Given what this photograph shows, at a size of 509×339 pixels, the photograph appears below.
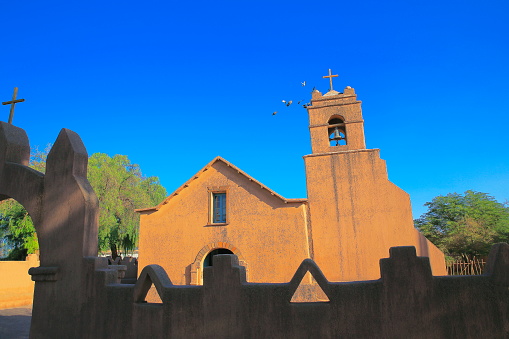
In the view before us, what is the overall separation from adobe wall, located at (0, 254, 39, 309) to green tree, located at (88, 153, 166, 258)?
9.42 metres

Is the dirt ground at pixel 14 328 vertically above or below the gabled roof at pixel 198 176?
below

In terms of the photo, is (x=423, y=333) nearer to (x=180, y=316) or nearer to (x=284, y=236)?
(x=180, y=316)

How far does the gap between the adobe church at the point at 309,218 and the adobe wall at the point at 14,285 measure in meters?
4.90

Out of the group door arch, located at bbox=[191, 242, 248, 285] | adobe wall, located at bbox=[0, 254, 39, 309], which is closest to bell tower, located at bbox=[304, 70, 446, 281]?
door arch, located at bbox=[191, 242, 248, 285]

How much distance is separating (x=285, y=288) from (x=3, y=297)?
14.0 meters

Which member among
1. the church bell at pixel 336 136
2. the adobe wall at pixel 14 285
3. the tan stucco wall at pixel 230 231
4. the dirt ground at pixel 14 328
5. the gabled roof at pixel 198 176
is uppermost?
the church bell at pixel 336 136

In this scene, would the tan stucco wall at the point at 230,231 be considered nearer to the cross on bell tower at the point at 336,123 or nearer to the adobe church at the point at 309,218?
the adobe church at the point at 309,218

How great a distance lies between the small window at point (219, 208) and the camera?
1509 cm

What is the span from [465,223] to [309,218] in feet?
44.7

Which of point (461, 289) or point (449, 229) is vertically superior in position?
point (449, 229)

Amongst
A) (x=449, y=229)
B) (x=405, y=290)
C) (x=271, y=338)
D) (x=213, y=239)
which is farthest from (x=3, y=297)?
(x=449, y=229)

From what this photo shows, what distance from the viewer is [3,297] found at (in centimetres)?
1297

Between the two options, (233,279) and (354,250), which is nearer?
(233,279)

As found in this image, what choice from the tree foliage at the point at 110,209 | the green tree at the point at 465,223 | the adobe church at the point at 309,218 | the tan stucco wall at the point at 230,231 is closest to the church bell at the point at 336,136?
the adobe church at the point at 309,218
